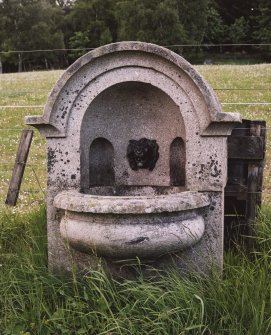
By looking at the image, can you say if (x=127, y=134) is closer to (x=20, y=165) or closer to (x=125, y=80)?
(x=125, y=80)

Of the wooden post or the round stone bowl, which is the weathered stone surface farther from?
the wooden post

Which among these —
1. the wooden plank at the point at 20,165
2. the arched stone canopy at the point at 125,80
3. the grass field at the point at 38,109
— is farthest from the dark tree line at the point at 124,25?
the arched stone canopy at the point at 125,80

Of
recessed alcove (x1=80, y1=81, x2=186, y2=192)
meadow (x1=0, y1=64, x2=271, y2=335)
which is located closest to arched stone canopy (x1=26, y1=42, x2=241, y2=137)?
recessed alcove (x1=80, y1=81, x2=186, y2=192)

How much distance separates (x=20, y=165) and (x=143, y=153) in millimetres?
1958

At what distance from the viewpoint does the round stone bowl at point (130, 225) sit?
3.72m

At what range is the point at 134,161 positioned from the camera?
5.04 m

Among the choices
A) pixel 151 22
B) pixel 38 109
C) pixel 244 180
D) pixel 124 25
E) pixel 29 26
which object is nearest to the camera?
pixel 244 180

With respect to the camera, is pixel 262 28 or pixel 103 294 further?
pixel 262 28

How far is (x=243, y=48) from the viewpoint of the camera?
141 feet

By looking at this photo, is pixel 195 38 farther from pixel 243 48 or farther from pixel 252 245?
pixel 252 245

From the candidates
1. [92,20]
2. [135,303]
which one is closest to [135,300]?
[135,303]

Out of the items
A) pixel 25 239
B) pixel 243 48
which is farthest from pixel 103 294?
pixel 243 48

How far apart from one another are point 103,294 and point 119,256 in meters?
0.28

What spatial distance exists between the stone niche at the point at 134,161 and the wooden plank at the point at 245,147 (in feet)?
1.42
